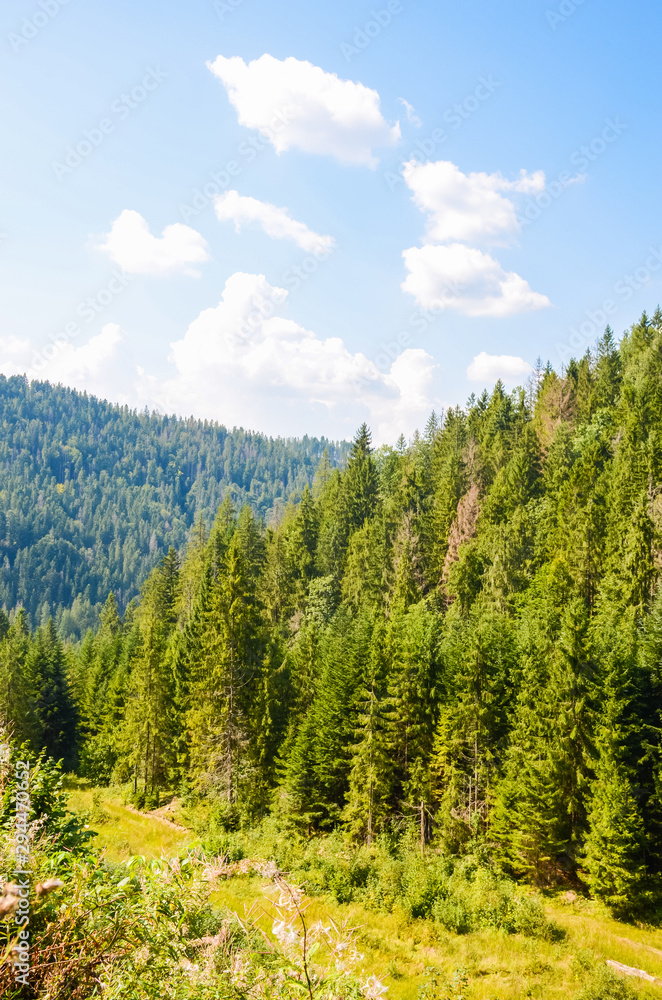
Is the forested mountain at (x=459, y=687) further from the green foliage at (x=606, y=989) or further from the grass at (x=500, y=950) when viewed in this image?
the green foliage at (x=606, y=989)

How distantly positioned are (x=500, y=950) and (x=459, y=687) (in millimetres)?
13250

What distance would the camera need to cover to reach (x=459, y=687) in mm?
35406

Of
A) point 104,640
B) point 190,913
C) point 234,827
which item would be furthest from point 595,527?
point 104,640

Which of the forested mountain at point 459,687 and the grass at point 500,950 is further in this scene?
the forested mountain at point 459,687

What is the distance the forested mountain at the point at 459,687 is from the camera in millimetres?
31406

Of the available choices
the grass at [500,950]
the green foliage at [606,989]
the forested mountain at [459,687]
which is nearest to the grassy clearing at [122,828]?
the grass at [500,950]

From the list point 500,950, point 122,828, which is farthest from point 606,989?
point 122,828

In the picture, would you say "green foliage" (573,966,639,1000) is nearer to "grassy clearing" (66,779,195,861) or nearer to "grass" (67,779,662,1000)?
"grass" (67,779,662,1000)

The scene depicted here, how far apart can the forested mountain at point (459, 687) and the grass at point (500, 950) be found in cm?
225

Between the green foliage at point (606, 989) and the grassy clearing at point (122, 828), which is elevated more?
the green foliage at point (606, 989)

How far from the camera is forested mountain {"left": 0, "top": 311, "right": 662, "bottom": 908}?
31406 mm

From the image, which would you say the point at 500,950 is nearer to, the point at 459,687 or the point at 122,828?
the point at 459,687

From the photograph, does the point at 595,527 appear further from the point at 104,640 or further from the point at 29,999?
the point at 104,640

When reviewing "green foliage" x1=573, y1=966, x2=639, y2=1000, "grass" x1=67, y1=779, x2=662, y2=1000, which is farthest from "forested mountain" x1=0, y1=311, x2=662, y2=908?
"green foliage" x1=573, y1=966, x2=639, y2=1000
